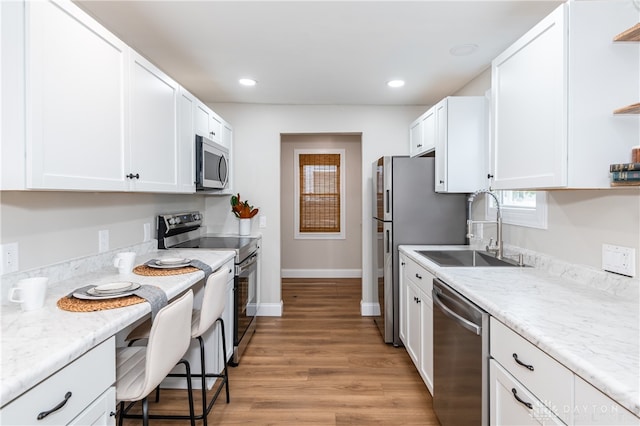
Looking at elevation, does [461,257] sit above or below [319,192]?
below

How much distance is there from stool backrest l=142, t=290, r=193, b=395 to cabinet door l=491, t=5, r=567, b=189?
169 centimetres

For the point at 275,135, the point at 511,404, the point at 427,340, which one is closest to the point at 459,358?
the point at 511,404

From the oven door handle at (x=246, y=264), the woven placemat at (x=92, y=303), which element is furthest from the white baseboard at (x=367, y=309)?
the woven placemat at (x=92, y=303)

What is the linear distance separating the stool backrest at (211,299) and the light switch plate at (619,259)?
197cm

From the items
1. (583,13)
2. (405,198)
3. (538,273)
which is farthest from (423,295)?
(583,13)

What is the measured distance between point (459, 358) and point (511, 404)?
39 cm

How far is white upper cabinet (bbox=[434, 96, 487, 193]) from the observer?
267 centimetres

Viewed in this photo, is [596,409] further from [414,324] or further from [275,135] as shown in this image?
[275,135]

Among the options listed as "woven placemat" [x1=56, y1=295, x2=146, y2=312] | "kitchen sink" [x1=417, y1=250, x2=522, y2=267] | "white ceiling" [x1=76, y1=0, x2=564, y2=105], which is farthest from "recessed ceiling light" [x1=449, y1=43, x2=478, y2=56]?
"woven placemat" [x1=56, y1=295, x2=146, y2=312]

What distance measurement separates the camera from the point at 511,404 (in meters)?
1.23

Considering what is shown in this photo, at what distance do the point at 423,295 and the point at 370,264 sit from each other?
161 cm

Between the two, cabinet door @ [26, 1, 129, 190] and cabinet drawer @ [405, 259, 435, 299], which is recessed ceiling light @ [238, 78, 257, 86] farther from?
cabinet drawer @ [405, 259, 435, 299]

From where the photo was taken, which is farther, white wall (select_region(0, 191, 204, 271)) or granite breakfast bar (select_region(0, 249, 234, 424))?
white wall (select_region(0, 191, 204, 271))

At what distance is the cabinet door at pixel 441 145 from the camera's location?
2693mm
